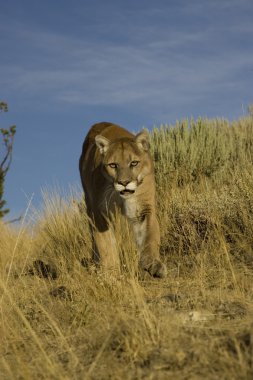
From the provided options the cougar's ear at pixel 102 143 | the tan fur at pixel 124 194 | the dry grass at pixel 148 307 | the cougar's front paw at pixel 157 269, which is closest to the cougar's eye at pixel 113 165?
the tan fur at pixel 124 194

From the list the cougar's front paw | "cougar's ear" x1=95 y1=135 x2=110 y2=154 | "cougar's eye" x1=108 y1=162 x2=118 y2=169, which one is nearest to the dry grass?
the cougar's front paw

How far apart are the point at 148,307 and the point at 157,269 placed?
172 centimetres

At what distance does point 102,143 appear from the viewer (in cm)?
634

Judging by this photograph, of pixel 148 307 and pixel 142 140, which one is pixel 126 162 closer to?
pixel 142 140

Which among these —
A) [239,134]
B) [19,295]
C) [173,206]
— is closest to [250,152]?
[239,134]

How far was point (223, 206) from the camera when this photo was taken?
7.73 meters

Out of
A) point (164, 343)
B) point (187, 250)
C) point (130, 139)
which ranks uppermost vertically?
point (130, 139)

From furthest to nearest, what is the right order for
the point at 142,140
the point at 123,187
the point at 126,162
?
1. the point at 142,140
2. the point at 126,162
3. the point at 123,187

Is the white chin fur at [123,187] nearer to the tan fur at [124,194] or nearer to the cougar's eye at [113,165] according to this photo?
the tan fur at [124,194]

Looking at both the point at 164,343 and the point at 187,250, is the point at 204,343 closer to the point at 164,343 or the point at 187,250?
the point at 164,343

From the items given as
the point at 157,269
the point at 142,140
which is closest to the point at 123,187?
the point at 142,140

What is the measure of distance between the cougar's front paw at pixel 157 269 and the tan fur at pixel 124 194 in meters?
0.10

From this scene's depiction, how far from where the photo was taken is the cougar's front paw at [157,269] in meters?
5.59

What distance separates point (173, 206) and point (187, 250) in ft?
4.50
